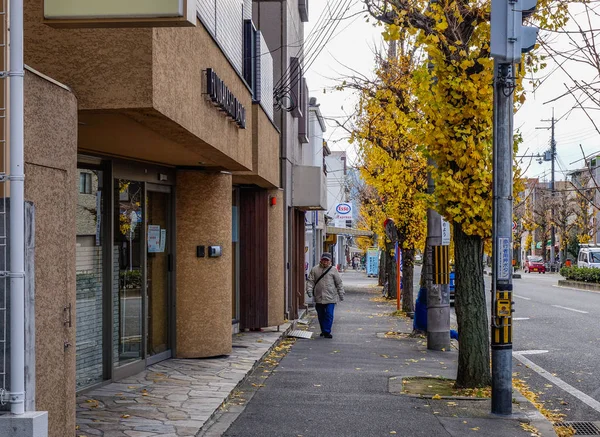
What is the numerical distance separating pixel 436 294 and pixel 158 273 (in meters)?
5.92

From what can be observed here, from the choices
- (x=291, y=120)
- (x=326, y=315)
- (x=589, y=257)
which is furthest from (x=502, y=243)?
(x=589, y=257)

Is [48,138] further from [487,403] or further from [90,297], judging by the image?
[487,403]

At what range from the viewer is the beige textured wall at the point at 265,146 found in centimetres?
1401

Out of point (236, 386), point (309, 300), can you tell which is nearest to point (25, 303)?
point (236, 386)

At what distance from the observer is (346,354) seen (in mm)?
14531

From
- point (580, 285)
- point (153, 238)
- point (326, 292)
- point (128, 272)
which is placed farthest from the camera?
point (580, 285)

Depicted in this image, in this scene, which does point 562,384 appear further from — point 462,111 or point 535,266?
point 535,266

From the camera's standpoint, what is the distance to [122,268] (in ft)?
34.8

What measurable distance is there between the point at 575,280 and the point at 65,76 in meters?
42.5

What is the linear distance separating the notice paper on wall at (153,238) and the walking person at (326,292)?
5.83 metres

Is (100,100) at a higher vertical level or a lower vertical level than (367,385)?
higher

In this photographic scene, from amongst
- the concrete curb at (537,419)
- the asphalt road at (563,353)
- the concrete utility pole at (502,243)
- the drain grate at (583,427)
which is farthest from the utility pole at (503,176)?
the asphalt road at (563,353)

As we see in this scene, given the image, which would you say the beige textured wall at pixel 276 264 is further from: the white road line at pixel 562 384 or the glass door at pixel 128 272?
the glass door at pixel 128 272

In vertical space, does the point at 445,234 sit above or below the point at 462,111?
below
